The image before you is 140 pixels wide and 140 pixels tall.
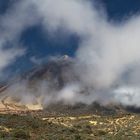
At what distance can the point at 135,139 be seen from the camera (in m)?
119

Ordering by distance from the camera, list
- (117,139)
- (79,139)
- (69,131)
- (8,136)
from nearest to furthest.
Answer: (8,136) < (79,139) < (69,131) < (117,139)

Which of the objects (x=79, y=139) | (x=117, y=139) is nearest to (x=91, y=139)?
(x=79, y=139)

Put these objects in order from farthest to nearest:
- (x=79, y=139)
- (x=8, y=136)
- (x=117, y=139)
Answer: (x=117, y=139) < (x=79, y=139) < (x=8, y=136)

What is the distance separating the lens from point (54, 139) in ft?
286

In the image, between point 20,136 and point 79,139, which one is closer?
point 20,136

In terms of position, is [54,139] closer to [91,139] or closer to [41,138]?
[41,138]

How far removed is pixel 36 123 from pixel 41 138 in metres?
22.5

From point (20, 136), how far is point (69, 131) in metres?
22.9

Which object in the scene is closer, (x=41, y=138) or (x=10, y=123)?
(x=41, y=138)

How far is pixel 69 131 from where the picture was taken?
4112 inches

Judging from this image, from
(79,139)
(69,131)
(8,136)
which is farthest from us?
(69,131)

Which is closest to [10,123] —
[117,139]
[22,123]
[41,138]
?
[22,123]

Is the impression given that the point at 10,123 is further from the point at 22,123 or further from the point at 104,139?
the point at 104,139

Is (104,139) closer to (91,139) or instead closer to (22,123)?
(91,139)
